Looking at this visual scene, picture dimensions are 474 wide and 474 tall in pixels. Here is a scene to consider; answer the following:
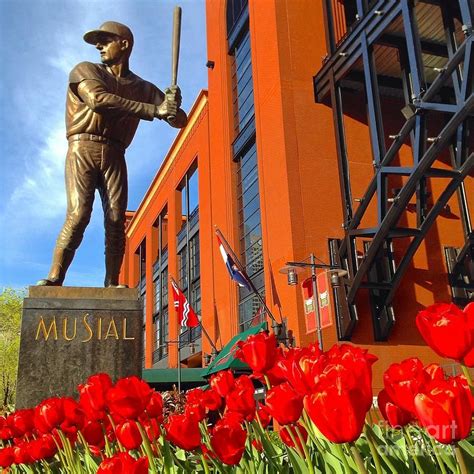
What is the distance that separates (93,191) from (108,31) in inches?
70.0

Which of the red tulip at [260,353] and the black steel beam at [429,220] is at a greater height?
the black steel beam at [429,220]

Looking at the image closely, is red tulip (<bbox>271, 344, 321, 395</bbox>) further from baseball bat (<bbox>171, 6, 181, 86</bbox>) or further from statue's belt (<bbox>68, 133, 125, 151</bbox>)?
statue's belt (<bbox>68, 133, 125, 151</bbox>)

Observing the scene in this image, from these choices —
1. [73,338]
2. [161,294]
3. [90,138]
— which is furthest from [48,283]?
[161,294]

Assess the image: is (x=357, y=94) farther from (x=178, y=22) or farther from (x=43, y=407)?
(x=43, y=407)

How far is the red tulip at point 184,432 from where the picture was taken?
6.65ft

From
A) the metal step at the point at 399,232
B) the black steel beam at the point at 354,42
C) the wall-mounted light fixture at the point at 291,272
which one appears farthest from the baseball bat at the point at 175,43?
the black steel beam at the point at 354,42

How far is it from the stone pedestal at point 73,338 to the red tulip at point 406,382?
13.4ft

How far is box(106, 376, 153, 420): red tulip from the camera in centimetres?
210

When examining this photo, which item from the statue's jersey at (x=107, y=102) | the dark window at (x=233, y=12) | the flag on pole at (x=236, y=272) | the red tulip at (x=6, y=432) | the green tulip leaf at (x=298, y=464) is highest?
the dark window at (x=233, y=12)

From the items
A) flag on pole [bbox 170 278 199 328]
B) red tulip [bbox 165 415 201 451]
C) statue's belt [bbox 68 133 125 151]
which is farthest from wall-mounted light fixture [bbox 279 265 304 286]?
red tulip [bbox 165 415 201 451]

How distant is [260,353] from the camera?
229cm

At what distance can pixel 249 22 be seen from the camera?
2306 centimetres

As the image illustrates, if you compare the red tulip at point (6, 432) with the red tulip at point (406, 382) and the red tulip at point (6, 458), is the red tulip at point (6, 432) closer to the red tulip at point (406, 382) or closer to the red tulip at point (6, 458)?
the red tulip at point (6, 458)

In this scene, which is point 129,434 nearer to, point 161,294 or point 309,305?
point 309,305
